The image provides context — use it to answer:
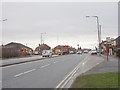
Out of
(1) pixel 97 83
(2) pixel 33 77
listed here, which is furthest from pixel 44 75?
(1) pixel 97 83

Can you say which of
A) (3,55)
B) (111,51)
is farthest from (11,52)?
(111,51)

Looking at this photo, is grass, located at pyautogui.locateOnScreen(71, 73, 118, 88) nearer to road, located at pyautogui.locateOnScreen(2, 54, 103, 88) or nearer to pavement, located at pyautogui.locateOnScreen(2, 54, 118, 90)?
pavement, located at pyautogui.locateOnScreen(2, 54, 118, 90)

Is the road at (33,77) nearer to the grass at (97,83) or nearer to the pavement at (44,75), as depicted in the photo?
the pavement at (44,75)

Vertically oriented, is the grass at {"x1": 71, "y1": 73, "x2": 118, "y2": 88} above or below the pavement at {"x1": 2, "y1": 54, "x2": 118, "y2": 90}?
above

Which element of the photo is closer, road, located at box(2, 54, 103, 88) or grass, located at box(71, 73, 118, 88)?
grass, located at box(71, 73, 118, 88)

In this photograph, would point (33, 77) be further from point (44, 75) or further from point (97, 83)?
point (97, 83)

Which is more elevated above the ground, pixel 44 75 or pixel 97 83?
pixel 97 83

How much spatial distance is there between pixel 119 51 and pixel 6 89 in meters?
46.3

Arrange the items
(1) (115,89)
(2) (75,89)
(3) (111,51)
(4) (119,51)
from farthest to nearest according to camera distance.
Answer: (3) (111,51)
(4) (119,51)
(2) (75,89)
(1) (115,89)

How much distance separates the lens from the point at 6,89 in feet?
51.2

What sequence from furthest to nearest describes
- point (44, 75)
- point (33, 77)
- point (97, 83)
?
point (44, 75), point (33, 77), point (97, 83)

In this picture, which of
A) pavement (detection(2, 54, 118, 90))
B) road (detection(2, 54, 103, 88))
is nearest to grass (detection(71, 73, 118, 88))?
pavement (detection(2, 54, 118, 90))

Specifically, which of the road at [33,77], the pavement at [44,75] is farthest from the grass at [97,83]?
the road at [33,77]

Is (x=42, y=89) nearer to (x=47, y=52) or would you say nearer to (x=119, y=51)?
(x=119, y=51)
